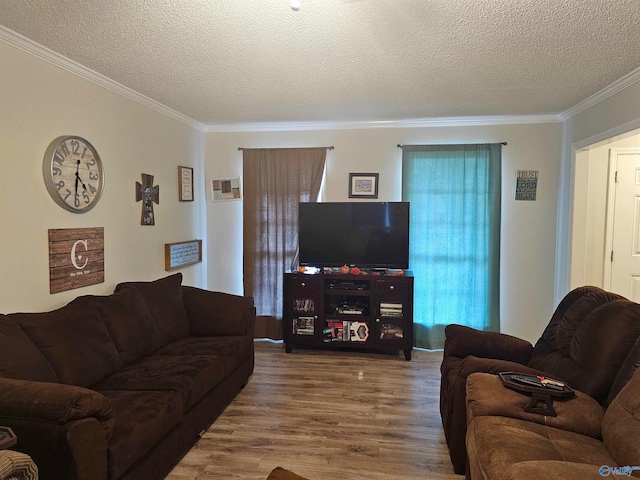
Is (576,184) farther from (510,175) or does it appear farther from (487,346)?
(487,346)

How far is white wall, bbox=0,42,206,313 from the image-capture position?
2.38 meters

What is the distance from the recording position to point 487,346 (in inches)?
108

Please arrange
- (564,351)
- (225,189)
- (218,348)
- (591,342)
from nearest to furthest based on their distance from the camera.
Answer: (591,342) → (564,351) → (218,348) → (225,189)

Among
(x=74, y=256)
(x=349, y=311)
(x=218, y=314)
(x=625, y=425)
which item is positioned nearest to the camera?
(x=625, y=425)

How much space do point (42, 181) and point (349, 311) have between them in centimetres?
292

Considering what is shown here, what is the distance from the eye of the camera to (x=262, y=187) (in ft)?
15.5

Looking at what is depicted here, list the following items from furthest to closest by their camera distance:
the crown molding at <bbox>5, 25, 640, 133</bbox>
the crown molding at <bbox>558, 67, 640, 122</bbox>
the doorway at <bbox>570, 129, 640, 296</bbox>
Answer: the doorway at <bbox>570, 129, 640, 296</bbox>, the crown molding at <bbox>558, 67, 640, 122</bbox>, the crown molding at <bbox>5, 25, 640, 133</bbox>

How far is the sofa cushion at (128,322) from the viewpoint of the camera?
2732 millimetres

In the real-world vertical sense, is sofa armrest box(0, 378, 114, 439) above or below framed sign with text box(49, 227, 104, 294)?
below

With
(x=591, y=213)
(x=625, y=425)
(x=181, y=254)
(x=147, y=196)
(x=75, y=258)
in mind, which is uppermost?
(x=147, y=196)

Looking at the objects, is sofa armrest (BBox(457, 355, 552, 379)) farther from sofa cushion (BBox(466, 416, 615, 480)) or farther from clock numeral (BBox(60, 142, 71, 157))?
clock numeral (BBox(60, 142, 71, 157))

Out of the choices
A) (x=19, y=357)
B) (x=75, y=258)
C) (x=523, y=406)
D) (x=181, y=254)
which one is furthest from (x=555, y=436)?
(x=181, y=254)

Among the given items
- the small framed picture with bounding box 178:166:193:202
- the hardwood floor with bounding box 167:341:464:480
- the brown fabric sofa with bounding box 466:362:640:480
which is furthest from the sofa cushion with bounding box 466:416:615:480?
the small framed picture with bounding box 178:166:193:202

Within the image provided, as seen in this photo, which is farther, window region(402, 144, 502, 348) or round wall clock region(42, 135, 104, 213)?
window region(402, 144, 502, 348)
